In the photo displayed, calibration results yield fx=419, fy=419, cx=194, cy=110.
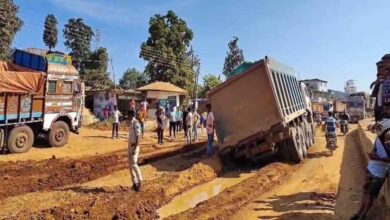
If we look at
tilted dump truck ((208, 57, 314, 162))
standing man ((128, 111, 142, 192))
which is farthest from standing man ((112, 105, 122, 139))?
standing man ((128, 111, 142, 192))

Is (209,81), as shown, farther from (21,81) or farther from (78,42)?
(21,81)

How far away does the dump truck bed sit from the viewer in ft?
37.2

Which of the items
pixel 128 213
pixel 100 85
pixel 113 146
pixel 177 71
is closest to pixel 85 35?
pixel 100 85

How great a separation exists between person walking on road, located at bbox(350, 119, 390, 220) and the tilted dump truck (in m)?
5.26

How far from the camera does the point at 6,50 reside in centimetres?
2808

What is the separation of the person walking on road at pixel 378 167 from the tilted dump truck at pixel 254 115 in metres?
5.26

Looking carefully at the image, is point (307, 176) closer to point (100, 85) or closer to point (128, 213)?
point (128, 213)

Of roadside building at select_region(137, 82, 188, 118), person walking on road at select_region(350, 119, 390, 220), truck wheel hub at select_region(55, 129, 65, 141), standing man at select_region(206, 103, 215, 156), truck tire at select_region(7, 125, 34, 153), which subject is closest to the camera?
person walking on road at select_region(350, 119, 390, 220)

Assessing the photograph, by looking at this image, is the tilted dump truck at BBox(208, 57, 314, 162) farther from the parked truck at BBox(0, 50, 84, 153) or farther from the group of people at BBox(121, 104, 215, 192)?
the parked truck at BBox(0, 50, 84, 153)

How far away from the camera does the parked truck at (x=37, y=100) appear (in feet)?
47.5

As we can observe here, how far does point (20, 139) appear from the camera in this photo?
1495 centimetres

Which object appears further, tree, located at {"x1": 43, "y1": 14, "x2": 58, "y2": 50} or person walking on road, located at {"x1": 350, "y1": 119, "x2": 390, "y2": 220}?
tree, located at {"x1": 43, "y1": 14, "x2": 58, "y2": 50}

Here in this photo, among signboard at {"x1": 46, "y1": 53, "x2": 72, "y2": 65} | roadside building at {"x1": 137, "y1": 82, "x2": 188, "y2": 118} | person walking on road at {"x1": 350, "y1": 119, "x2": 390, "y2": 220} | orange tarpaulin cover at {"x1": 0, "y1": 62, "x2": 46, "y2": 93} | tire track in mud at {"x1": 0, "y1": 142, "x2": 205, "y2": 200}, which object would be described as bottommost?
tire track in mud at {"x1": 0, "y1": 142, "x2": 205, "y2": 200}

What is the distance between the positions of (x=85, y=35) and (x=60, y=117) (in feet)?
107
